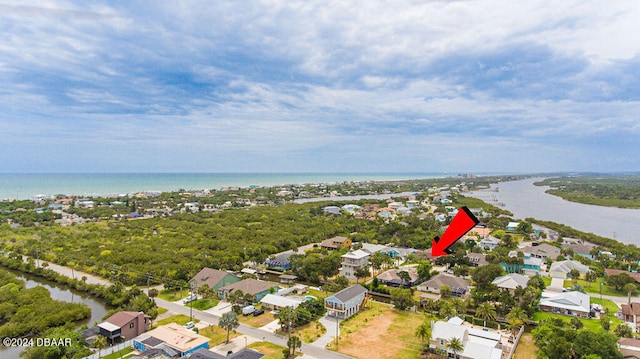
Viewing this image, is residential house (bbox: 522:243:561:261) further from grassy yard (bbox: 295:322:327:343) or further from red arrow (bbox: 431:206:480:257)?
red arrow (bbox: 431:206:480:257)

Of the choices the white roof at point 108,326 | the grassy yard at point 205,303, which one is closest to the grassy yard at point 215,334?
the grassy yard at point 205,303

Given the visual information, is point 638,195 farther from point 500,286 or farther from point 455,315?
point 455,315

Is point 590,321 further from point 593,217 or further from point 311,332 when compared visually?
point 593,217

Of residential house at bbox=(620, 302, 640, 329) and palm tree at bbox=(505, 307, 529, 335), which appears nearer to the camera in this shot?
palm tree at bbox=(505, 307, 529, 335)

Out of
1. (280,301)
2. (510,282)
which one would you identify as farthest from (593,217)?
(280,301)

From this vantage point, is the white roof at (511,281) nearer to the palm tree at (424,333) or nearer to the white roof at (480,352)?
Answer: the white roof at (480,352)

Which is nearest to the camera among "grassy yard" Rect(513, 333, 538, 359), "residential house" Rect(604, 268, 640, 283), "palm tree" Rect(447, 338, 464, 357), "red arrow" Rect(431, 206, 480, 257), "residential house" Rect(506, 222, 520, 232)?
"red arrow" Rect(431, 206, 480, 257)

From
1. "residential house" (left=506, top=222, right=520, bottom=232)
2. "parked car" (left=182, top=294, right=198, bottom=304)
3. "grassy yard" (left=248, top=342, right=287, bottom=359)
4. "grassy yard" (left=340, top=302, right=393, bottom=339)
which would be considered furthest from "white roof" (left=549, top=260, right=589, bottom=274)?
"parked car" (left=182, top=294, right=198, bottom=304)
